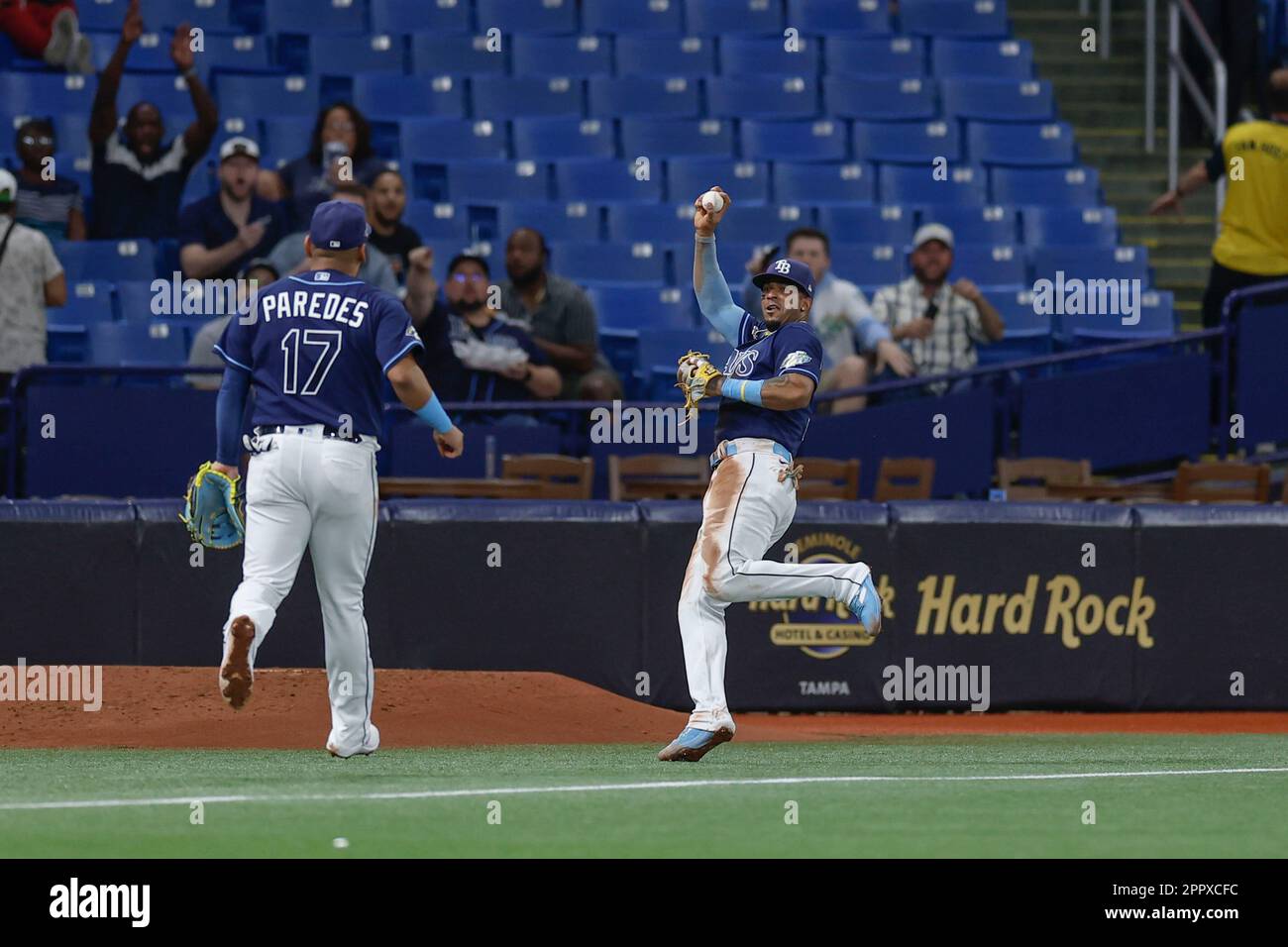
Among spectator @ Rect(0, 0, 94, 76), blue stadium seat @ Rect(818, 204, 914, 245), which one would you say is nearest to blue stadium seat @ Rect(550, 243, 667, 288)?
blue stadium seat @ Rect(818, 204, 914, 245)

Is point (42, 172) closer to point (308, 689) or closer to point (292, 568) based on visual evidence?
point (308, 689)

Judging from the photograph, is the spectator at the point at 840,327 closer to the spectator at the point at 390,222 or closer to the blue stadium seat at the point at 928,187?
the spectator at the point at 390,222

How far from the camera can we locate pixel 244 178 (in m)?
14.2

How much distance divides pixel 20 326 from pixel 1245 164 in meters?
7.99

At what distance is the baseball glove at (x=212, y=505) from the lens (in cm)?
837

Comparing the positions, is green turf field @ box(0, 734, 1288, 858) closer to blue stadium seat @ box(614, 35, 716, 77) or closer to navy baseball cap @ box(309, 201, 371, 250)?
navy baseball cap @ box(309, 201, 371, 250)

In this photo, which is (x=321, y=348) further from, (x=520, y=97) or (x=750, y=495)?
(x=520, y=97)

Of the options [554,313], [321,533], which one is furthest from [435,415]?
[554,313]

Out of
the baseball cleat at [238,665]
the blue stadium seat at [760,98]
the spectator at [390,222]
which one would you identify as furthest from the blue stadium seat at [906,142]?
the baseball cleat at [238,665]

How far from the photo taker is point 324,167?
1458 centimetres

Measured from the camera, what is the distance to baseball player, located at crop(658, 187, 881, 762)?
8.28 meters

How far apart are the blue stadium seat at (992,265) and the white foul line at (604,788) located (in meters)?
7.97

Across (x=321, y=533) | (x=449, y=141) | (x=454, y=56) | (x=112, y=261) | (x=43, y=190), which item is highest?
(x=454, y=56)

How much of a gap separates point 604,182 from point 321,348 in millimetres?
8580
